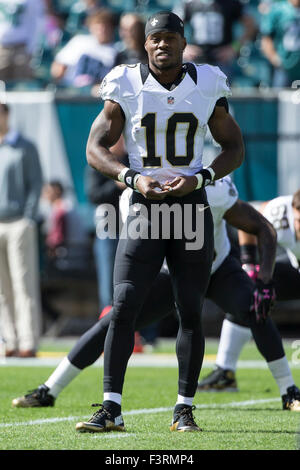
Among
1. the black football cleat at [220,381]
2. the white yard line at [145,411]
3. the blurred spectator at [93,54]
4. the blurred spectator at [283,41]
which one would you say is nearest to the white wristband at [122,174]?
the white yard line at [145,411]

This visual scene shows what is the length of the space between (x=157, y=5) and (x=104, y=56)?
8.65 ft

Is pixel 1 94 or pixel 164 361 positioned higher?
pixel 1 94

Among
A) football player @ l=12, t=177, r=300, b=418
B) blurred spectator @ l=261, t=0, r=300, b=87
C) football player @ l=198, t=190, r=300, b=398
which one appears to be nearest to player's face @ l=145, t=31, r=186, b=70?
football player @ l=12, t=177, r=300, b=418

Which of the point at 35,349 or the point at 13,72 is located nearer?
the point at 35,349

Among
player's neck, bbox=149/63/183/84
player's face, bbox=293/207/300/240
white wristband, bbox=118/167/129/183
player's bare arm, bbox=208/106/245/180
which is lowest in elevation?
player's face, bbox=293/207/300/240

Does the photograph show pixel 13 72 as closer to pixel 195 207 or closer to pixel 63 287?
pixel 63 287

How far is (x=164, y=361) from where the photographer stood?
820 centimetres

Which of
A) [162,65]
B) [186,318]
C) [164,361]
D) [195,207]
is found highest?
[162,65]

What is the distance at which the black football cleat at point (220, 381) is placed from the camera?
6.40 metres

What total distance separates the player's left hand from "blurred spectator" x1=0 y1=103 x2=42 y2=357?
13.8 feet

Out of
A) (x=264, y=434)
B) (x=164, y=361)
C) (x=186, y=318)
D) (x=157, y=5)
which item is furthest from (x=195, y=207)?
(x=157, y=5)

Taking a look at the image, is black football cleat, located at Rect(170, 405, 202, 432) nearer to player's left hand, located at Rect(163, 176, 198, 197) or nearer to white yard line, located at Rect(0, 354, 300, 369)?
player's left hand, located at Rect(163, 176, 198, 197)

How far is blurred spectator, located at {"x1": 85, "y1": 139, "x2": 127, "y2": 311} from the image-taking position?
8.69 m
